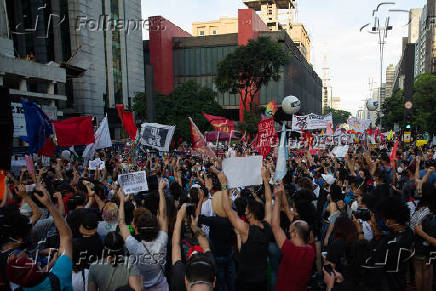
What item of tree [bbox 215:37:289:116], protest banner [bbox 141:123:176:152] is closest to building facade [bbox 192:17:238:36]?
tree [bbox 215:37:289:116]

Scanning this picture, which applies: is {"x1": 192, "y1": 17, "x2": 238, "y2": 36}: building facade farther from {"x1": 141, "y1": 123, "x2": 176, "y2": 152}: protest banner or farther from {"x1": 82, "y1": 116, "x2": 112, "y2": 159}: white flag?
{"x1": 141, "y1": 123, "x2": 176, "y2": 152}: protest banner

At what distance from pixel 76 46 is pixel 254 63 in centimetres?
1918

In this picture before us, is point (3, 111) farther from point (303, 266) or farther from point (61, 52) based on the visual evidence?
point (61, 52)

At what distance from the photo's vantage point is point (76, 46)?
34.7 m

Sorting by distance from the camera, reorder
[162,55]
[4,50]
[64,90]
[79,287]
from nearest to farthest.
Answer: [79,287]
[4,50]
[64,90]
[162,55]

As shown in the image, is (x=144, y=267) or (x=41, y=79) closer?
(x=144, y=267)

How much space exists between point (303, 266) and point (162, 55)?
1975 inches

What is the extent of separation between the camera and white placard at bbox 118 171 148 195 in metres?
5.55

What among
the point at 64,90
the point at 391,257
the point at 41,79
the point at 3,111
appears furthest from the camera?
the point at 64,90

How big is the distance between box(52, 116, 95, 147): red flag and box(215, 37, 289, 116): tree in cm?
2201

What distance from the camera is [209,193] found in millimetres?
5633

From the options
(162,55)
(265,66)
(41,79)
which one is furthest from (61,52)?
(265,66)

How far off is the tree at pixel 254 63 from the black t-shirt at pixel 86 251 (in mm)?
28461

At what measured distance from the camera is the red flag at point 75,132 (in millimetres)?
10031
